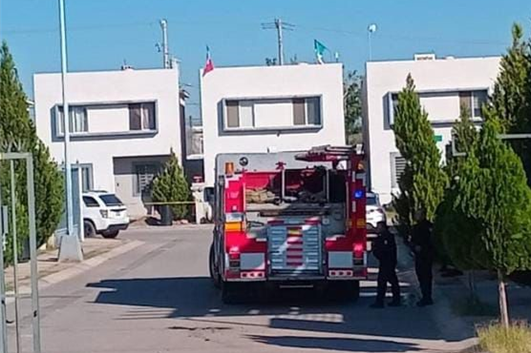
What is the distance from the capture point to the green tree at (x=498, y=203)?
14523 mm

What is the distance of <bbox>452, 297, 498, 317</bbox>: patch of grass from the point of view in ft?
60.7

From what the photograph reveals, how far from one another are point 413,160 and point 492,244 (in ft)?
44.4

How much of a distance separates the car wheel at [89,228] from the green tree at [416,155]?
757 inches

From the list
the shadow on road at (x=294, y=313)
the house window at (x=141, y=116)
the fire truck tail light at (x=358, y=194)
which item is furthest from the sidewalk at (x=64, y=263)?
the house window at (x=141, y=116)

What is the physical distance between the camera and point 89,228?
44938mm

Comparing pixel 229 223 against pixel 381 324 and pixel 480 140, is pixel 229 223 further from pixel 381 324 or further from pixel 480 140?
pixel 480 140

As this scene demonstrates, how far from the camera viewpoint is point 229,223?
20.7 metres

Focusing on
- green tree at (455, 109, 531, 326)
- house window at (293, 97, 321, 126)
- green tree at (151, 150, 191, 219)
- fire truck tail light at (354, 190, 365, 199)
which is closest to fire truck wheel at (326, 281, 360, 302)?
fire truck tail light at (354, 190, 365, 199)

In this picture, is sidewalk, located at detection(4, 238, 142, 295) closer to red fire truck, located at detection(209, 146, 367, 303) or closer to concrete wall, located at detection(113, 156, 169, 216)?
red fire truck, located at detection(209, 146, 367, 303)

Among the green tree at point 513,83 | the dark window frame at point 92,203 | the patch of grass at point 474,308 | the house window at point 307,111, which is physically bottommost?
the patch of grass at point 474,308

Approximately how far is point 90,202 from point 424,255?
2603cm

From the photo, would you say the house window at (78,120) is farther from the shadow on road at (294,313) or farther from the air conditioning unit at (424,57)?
the shadow on road at (294,313)

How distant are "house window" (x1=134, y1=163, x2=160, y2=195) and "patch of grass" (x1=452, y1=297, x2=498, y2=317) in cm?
3991

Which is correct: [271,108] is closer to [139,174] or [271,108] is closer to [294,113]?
[294,113]
